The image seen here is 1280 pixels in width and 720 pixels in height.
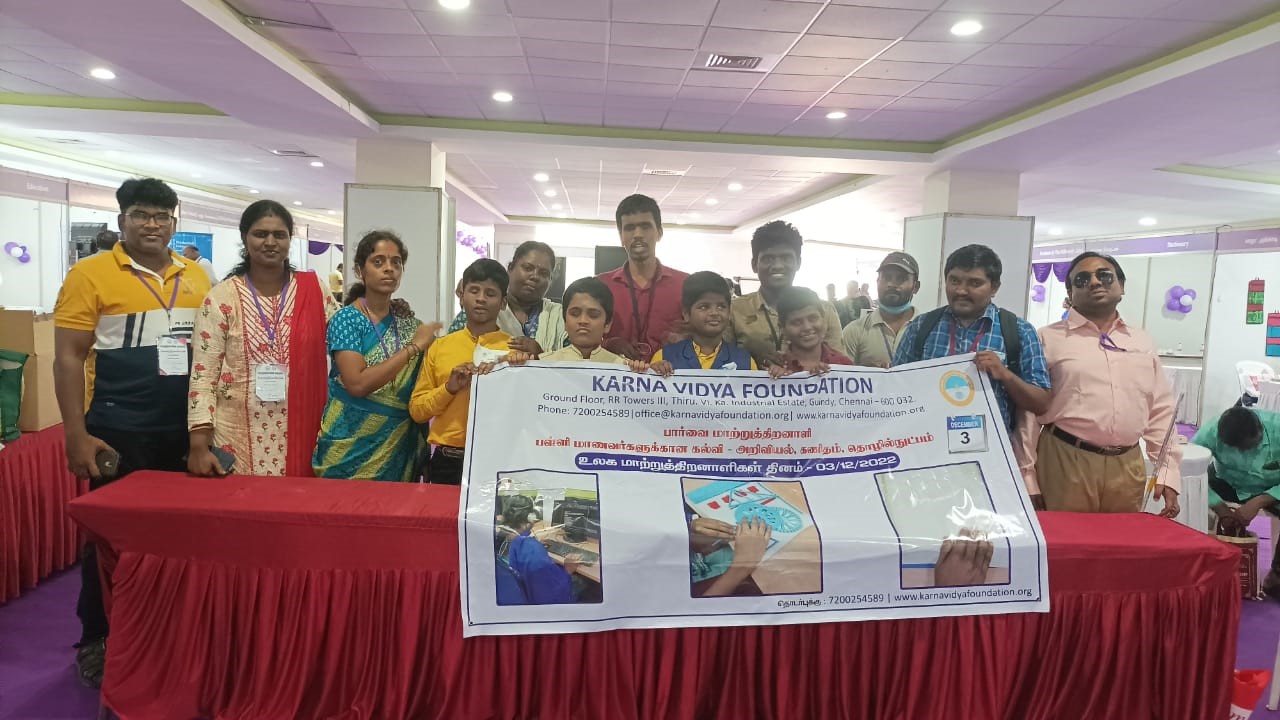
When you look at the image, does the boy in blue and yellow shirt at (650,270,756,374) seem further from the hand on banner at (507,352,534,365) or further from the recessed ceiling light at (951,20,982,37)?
the recessed ceiling light at (951,20,982,37)

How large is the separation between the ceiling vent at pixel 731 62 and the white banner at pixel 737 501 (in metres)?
3.34

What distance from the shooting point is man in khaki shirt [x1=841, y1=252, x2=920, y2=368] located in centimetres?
288

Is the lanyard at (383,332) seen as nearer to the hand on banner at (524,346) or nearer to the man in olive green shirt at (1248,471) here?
the hand on banner at (524,346)

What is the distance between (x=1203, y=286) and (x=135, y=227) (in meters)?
12.3

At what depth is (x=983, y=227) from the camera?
701 cm

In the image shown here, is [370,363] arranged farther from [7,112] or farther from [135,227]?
[7,112]

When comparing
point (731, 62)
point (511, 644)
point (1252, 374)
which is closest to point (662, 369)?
point (511, 644)

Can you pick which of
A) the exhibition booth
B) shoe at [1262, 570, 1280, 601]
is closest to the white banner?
shoe at [1262, 570, 1280, 601]

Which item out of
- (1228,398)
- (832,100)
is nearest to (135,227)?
(832,100)

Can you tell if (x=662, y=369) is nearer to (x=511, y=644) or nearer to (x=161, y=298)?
(x=511, y=644)

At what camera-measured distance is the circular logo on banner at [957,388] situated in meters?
1.94

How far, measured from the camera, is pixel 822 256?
720 inches

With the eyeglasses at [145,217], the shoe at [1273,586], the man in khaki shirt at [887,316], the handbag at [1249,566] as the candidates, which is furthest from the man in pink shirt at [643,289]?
the shoe at [1273,586]

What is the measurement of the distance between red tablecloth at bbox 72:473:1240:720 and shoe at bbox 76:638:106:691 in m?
0.58
